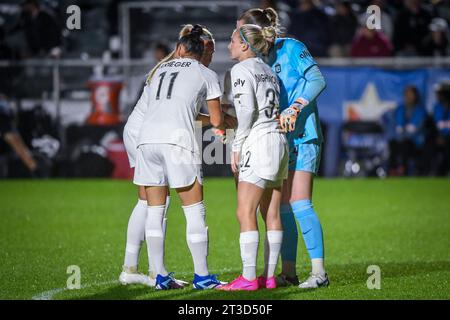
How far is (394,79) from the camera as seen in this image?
60.5ft

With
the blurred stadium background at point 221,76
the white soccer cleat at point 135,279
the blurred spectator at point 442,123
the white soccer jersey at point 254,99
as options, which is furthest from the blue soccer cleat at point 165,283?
the blurred spectator at point 442,123

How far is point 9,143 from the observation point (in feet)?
59.4

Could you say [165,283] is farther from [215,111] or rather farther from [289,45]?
[289,45]

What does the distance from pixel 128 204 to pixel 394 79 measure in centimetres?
645

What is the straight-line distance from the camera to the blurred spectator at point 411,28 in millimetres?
19766

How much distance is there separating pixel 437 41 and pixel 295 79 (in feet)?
Answer: 40.7

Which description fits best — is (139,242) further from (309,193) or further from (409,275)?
(409,275)

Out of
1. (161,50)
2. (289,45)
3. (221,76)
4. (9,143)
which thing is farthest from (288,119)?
(9,143)

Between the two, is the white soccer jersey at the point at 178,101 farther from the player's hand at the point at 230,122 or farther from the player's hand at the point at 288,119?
the player's hand at the point at 288,119

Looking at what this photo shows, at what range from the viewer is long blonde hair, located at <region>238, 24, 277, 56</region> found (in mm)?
7504

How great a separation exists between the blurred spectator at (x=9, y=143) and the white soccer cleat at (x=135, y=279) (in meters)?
10.5

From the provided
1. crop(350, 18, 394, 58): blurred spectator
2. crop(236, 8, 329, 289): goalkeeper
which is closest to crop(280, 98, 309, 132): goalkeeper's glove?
crop(236, 8, 329, 289): goalkeeper

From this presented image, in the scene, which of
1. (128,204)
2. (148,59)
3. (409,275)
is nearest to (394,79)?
(148,59)
